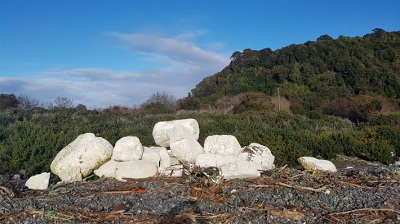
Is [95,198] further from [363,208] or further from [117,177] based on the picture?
[363,208]

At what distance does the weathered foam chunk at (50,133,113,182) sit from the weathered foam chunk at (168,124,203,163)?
1.40 meters

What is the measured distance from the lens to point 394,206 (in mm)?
4984

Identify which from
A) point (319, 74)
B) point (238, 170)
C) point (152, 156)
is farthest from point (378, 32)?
point (238, 170)

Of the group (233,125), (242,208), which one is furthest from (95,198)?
(233,125)

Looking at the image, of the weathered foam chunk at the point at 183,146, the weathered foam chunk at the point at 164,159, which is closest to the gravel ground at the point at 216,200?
the weathered foam chunk at the point at 183,146

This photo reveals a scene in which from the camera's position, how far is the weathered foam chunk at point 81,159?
784 cm

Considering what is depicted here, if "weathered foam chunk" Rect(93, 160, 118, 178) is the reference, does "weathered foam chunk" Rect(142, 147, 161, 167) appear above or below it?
above

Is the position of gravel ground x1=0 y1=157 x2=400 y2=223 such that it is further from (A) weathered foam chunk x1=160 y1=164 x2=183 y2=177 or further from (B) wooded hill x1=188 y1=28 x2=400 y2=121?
(B) wooded hill x1=188 y1=28 x2=400 y2=121

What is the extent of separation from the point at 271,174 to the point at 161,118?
503 inches

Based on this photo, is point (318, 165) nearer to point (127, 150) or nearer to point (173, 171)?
point (173, 171)

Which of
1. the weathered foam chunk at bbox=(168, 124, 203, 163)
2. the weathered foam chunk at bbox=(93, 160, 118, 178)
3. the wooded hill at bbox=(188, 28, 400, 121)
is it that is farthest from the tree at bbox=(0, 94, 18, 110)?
the weathered foam chunk at bbox=(168, 124, 203, 163)

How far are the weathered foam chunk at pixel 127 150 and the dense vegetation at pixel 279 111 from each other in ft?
9.65

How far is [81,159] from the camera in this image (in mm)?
7883

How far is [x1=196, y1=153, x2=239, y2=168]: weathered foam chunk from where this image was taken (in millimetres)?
7336
